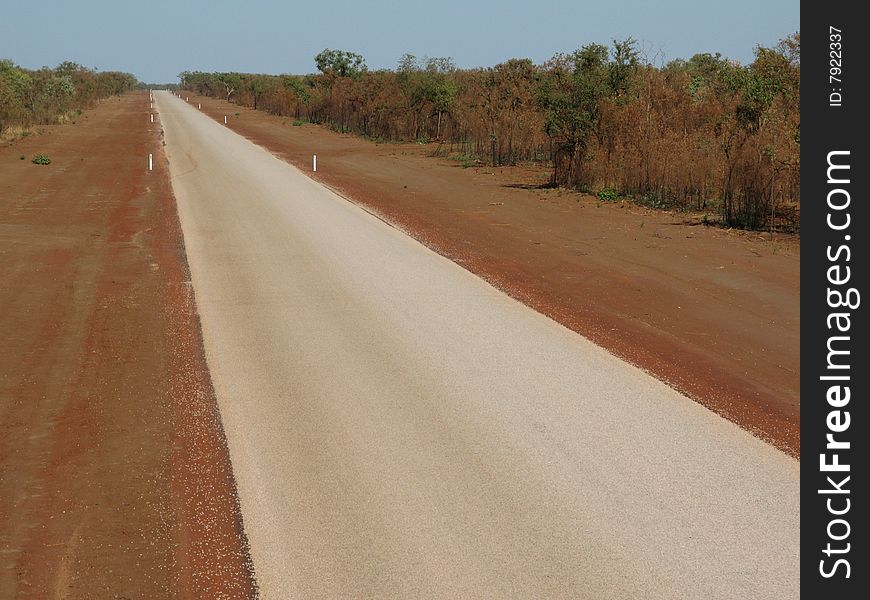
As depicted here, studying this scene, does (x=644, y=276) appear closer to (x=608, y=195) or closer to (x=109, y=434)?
(x=109, y=434)

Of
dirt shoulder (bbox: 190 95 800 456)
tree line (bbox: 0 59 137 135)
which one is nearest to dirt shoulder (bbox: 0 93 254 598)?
dirt shoulder (bbox: 190 95 800 456)

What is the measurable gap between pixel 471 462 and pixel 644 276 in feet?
31.0

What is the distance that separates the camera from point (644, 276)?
16609mm

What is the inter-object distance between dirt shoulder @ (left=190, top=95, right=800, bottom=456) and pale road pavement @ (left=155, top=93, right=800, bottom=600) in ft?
2.20

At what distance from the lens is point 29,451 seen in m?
8.27

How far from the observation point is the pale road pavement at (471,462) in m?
6.18

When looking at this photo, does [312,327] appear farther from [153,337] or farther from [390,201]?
[390,201]

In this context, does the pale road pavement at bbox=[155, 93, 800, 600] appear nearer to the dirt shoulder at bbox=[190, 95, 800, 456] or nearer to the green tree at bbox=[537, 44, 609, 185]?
the dirt shoulder at bbox=[190, 95, 800, 456]

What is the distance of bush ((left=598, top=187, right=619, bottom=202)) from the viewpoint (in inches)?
1081
